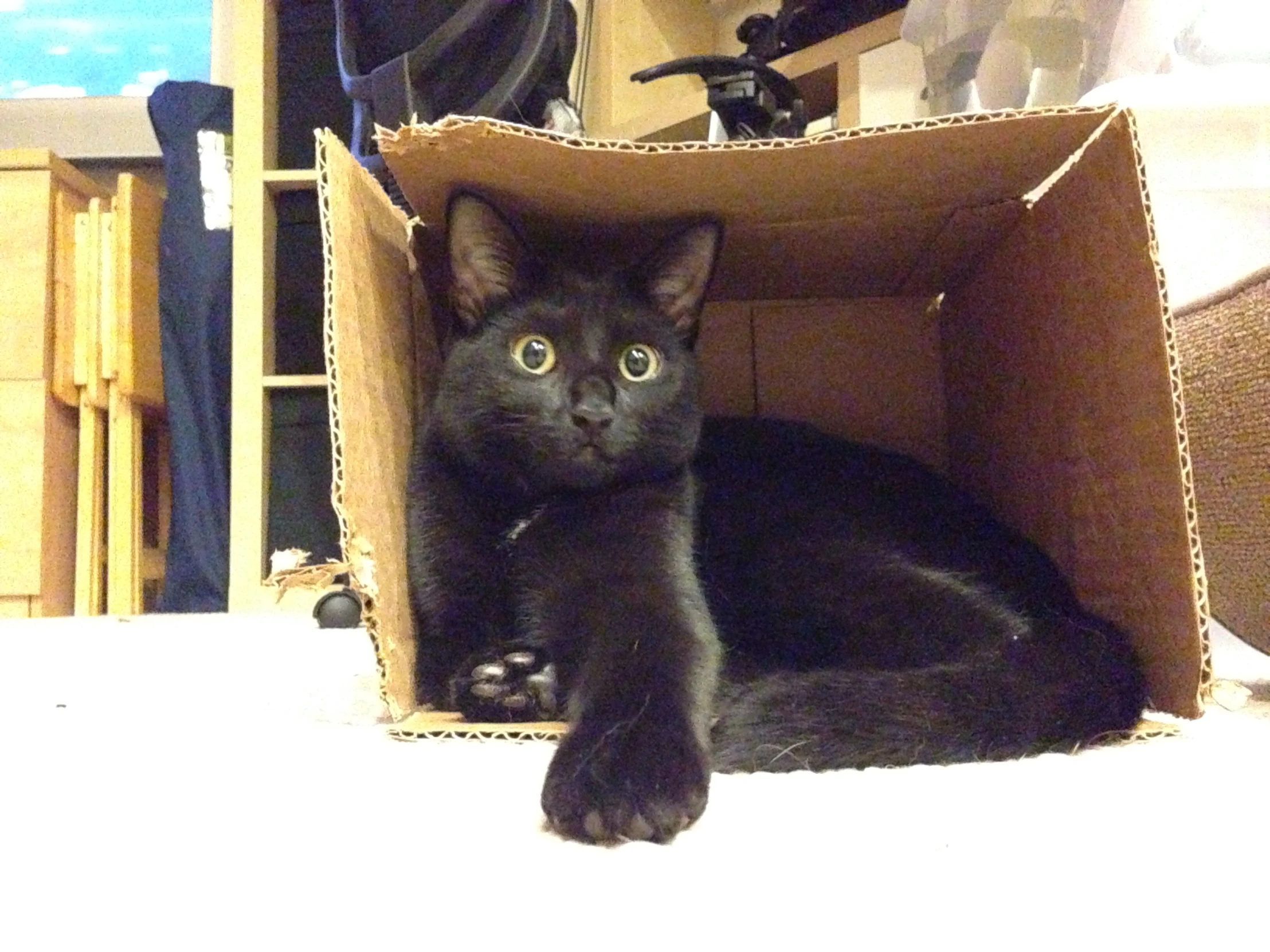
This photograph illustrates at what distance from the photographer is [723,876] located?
1.64ft

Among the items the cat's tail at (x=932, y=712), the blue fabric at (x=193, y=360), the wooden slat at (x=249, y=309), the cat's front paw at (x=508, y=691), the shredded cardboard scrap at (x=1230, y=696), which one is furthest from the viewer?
the blue fabric at (x=193, y=360)

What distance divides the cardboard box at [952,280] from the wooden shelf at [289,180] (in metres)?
1.36

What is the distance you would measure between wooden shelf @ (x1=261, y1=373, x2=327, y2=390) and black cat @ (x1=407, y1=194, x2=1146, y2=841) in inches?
53.9

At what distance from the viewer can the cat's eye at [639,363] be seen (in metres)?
0.97

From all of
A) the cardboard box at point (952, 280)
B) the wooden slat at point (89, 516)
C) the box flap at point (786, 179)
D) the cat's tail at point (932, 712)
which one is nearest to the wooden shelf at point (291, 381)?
the wooden slat at point (89, 516)

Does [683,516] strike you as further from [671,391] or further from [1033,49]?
[1033,49]

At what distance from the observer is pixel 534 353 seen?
0.95 metres

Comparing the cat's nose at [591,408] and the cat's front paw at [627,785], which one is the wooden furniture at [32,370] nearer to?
the cat's nose at [591,408]

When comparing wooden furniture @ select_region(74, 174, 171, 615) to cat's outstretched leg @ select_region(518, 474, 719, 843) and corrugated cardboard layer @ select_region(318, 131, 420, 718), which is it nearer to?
corrugated cardboard layer @ select_region(318, 131, 420, 718)

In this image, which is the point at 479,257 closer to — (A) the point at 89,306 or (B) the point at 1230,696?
(B) the point at 1230,696

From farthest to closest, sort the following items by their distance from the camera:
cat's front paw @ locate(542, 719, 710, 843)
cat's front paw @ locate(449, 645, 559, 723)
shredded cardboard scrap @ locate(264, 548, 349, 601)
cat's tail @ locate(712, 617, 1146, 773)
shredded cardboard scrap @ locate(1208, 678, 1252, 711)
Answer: shredded cardboard scrap @ locate(264, 548, 349, 601), shredded cardboard scrap @ locate(1208, 678, 1252, 711), cat's front paw @ locate(449, 645, 559, 723), cat's tail @ locate(712, 617, 1146, 773), cat's front paw @ locate(542, 719, 710, 843)

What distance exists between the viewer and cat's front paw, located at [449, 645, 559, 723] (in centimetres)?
81

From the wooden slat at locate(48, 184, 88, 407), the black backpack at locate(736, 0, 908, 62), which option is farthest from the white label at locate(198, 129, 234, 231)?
the black backpack at locate(736, 0, 908, 62)

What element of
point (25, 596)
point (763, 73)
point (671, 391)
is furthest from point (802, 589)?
point (25, 596)
